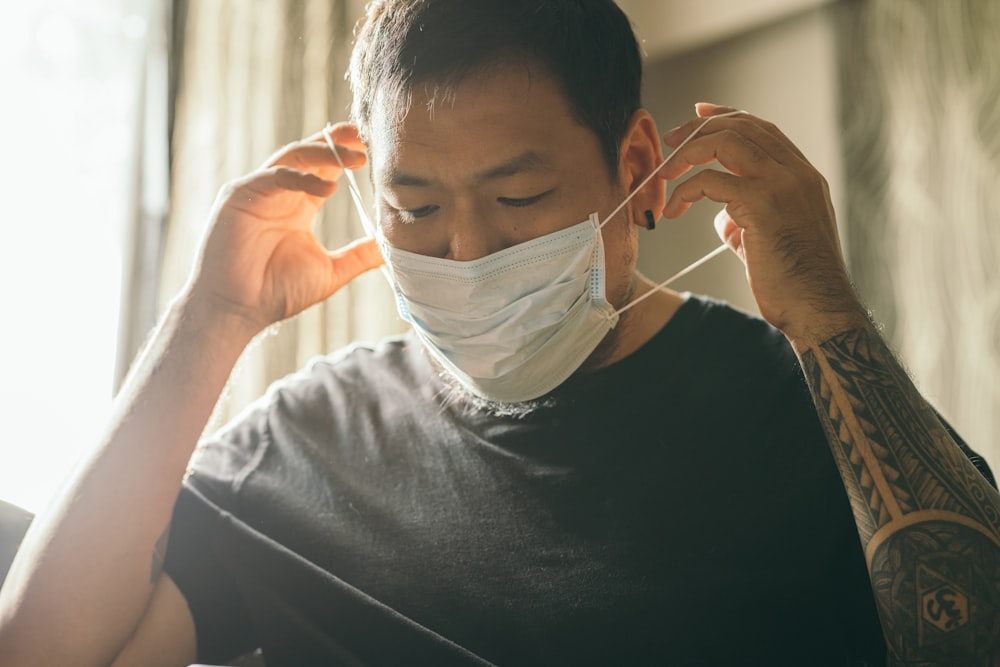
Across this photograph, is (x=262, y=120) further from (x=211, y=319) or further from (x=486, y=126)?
(x=486, y=126)

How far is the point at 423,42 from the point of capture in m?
1.13

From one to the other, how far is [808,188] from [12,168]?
5.76ft

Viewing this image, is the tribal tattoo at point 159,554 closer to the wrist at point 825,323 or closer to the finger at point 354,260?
the finger at point 354,260

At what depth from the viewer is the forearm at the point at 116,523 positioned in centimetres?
108

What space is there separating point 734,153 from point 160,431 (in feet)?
2.75

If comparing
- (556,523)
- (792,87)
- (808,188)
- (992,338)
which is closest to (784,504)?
(556,523)

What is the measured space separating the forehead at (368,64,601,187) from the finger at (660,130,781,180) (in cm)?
16

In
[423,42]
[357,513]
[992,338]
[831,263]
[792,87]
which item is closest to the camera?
[831,263]

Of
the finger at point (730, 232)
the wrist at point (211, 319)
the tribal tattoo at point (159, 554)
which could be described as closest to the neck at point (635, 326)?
the finger at point (730, 232)

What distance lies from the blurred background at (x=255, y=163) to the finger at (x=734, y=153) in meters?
1.39

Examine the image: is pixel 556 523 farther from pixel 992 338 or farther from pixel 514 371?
pixel 992 338

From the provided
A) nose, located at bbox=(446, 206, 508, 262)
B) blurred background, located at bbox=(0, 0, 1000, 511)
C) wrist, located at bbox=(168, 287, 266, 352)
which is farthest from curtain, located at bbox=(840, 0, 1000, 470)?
wrist, located at bbox=(168, 287, 266, 352)

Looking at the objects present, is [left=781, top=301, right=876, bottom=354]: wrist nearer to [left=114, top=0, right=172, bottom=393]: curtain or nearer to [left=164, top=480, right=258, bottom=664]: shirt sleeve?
[left=164, top=480, right=258, bottom=664]: shirt sleeve

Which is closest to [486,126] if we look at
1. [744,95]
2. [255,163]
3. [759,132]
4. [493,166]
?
[493,166]
